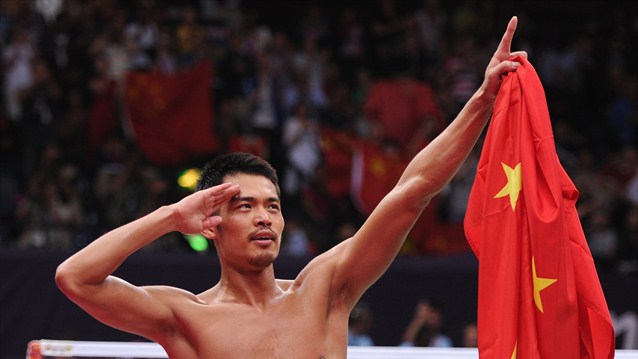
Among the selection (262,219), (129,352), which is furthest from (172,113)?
(262,219)

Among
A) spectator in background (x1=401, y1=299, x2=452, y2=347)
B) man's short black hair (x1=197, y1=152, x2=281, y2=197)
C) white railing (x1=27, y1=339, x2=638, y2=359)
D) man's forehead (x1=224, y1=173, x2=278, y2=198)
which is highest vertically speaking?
man's short black hair (x1=197, y1=152, x2=281, y2=197)

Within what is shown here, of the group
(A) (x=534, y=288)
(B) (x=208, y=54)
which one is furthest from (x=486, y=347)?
(B) (x=208, y=54)

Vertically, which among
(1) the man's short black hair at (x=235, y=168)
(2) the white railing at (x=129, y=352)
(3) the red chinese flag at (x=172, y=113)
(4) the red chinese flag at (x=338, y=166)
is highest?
(1) the man's short black hair at (x=235, y=168)

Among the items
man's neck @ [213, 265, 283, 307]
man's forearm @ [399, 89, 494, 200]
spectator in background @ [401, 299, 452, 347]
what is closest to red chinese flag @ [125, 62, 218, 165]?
spectator in background @ [401, 299, 452, 347]

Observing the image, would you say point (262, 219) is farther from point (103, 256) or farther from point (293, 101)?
point (293, 101)

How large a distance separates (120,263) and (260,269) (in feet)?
1.82

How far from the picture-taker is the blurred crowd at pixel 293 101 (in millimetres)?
10352

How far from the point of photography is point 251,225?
3.75m

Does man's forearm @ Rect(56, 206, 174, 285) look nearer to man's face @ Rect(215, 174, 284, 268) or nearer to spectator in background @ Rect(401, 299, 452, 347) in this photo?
man's face @ Rect(215, 174, 284, 268)

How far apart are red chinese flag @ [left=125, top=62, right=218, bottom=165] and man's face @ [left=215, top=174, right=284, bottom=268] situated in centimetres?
721

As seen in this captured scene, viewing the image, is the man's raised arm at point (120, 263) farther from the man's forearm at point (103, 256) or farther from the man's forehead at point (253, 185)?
the man's forehead at point (253, 185)

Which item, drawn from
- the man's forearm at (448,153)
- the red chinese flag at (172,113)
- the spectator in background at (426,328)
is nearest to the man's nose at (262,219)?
the man's forearm at (448,153)

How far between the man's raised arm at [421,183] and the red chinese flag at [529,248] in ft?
0.22

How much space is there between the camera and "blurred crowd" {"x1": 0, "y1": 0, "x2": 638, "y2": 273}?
10.4 meters
